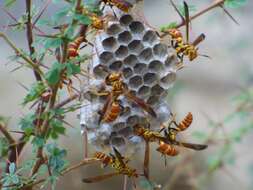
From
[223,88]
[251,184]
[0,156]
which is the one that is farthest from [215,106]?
[0,156]

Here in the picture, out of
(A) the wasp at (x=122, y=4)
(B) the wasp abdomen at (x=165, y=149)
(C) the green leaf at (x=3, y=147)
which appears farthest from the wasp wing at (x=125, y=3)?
(C) the green leaf at (x=3, y=147)

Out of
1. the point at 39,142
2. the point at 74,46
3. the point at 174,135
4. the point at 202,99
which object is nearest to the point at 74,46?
the point at 74,46

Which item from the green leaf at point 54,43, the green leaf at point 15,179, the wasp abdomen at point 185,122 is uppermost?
the green leaf at point 54,43

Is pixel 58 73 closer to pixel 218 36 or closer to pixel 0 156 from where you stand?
pixel 0 156

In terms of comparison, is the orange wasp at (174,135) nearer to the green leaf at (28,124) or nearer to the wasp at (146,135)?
the wasp at (146,135)

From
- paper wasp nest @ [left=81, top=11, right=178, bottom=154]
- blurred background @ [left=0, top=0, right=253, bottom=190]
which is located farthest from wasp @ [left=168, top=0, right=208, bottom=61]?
blurred background @ [left=0, top=0, right=253, bottom=190]

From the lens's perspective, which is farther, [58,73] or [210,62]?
[210,62]

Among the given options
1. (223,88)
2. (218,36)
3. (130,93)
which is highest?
(218,36)
